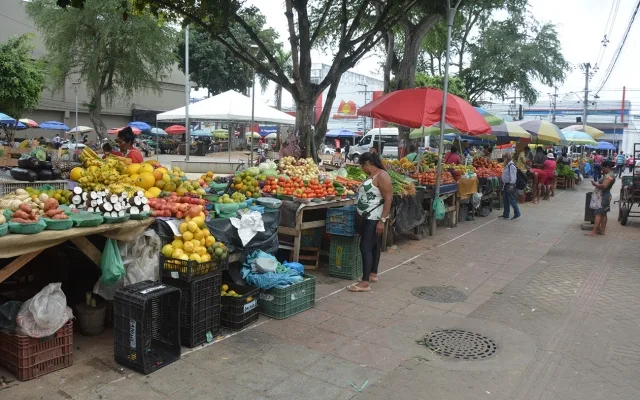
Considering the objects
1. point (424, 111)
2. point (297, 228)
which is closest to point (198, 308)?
point (297, 228)

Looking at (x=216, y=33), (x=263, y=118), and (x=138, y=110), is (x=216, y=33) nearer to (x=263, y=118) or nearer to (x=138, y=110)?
(x=263, y=118)

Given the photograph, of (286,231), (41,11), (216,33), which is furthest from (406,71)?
(41,11)

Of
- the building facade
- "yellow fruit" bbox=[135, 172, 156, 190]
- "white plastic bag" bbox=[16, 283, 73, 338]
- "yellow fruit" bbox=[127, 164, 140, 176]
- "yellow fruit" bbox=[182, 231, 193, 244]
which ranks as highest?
the building facade

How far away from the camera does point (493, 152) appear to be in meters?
26.8

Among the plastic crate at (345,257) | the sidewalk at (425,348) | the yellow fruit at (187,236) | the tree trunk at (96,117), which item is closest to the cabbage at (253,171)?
the plastic crate at (345,257)

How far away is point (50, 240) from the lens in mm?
4211

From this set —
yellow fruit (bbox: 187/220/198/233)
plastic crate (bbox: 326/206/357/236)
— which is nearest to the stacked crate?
plastic crate (bbox: 326/206/357/236)

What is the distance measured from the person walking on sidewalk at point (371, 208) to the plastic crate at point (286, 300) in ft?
3.33

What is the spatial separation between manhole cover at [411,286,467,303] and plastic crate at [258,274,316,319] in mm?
1692

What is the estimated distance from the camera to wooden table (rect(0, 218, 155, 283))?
395cm

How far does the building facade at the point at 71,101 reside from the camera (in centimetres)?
3794

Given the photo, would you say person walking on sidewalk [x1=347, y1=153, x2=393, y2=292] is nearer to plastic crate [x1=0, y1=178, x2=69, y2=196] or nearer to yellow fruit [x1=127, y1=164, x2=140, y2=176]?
yellow fruit [x1=127, y1=164, x2=140, y2=176]

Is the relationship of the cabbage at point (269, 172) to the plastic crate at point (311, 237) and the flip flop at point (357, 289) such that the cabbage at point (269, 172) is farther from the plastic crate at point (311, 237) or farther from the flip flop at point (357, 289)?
the flip flop at point (357, 289)

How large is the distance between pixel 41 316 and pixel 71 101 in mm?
44973
